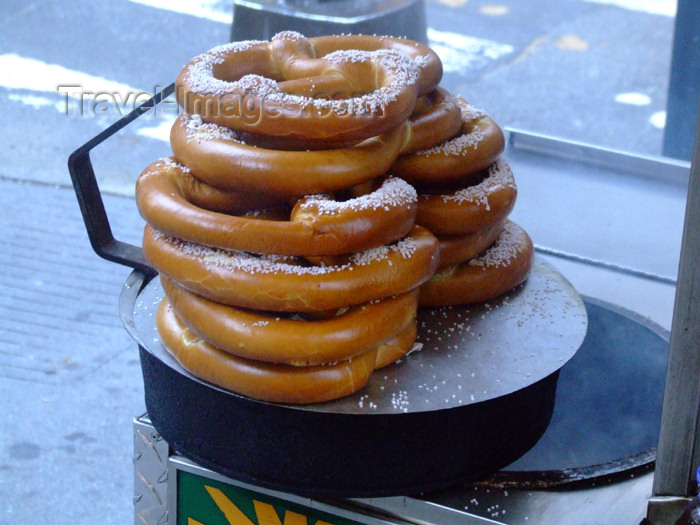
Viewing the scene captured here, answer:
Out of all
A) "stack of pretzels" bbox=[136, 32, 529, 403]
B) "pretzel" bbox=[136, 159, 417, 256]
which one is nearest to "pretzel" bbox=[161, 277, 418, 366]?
"stack of pretzels" bbox=[136, 32, 529, 403]

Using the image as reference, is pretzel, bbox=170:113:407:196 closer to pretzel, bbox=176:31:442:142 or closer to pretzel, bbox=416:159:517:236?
pretzel, bbox=176:31:442:142

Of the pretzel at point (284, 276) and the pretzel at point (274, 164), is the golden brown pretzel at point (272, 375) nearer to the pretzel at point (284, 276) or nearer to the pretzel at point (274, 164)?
the pretzel at point (284, 276)

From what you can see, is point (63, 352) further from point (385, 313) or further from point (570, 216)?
point (385, 313)

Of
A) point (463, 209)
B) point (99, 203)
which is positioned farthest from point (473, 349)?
point (99, 203)

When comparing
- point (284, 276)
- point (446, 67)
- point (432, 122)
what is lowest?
point (446, 67)

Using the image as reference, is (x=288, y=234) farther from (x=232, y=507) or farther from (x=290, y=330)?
(x=232, y=507)

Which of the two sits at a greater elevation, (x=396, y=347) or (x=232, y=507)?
(x=396, y=347)

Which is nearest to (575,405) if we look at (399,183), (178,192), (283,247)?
(399,183)
